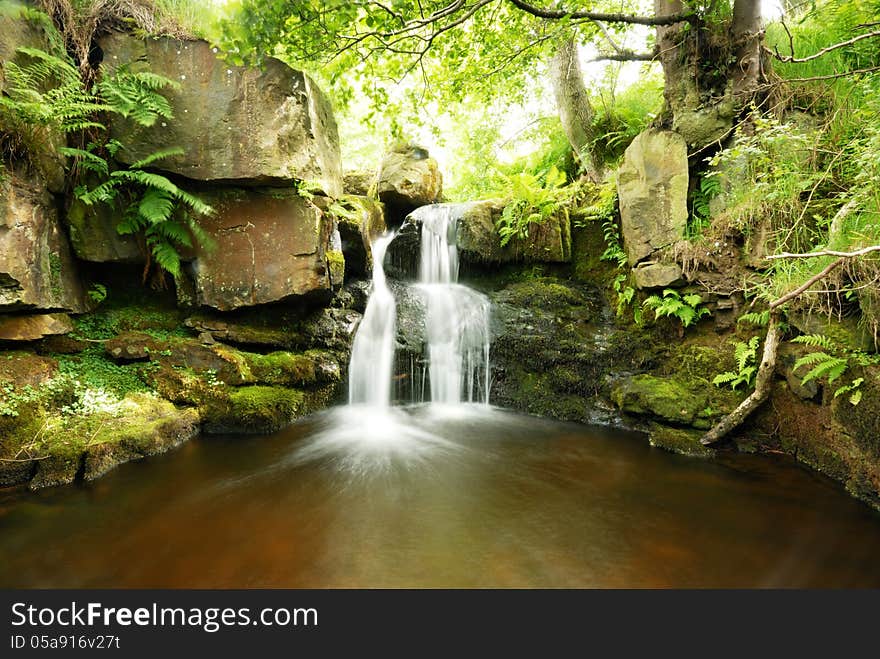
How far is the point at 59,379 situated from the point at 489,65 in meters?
6.67

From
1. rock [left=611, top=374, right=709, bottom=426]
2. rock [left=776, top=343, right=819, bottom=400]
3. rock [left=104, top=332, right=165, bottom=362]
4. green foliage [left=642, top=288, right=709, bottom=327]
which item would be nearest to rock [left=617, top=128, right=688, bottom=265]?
green foliage [left=642, top=288, right=709, bottom=327]

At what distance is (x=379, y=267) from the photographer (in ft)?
27.2

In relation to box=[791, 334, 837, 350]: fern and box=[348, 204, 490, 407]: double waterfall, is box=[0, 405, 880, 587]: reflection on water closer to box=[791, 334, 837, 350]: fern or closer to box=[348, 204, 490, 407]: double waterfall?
box=[791, 334, 837, 350]: fern

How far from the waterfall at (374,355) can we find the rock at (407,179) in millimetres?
3470

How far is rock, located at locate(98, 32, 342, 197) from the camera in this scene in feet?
16.8

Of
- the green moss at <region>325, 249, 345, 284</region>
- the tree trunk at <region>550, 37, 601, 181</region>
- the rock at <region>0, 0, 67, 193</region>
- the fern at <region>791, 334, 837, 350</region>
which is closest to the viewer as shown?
the fern at <region>791, 334, 837, 350</region>

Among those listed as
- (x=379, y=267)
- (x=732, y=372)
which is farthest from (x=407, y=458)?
(x=379, y=267)

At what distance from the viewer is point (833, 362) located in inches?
139

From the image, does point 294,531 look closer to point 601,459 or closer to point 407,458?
point 407,458

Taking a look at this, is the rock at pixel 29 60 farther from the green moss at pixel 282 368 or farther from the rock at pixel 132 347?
the green moss at pixel 282 368

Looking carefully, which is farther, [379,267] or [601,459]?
[379,267]

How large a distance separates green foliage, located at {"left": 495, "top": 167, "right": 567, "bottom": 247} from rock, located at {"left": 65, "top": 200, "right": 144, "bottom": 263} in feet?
19.0

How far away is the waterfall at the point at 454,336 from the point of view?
21.9 feet

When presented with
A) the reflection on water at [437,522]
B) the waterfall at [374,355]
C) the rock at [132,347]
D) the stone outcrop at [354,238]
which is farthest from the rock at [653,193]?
the rock at [132,347]
